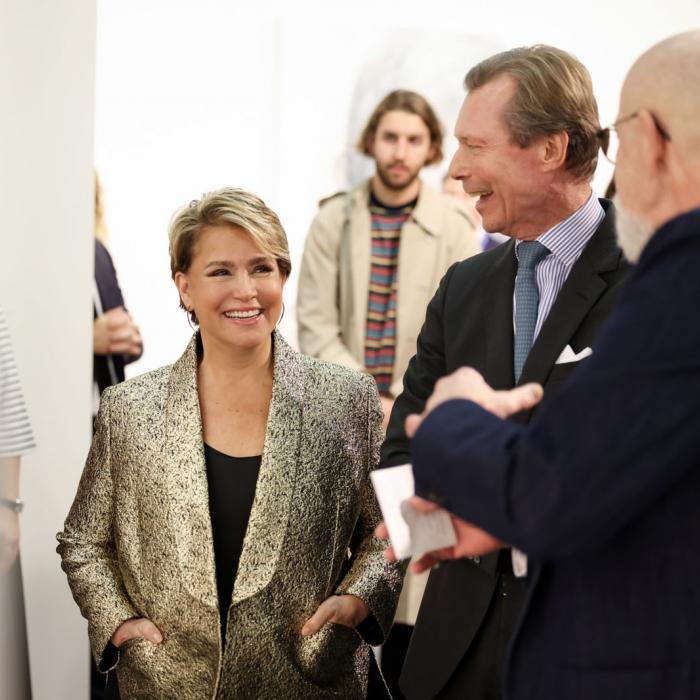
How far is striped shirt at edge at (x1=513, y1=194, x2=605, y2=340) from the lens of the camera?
2.27 meters

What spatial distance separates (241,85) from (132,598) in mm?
3370

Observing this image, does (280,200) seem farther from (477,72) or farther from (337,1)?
(477,72)

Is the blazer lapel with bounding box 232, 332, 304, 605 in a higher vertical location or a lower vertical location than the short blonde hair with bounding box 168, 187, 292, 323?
lower

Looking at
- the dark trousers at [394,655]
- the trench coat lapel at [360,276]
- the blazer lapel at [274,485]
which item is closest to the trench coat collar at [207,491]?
the blazer lapel at [274,485]

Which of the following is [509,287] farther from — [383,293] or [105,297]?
[105,297]

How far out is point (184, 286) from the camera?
2648 millimetres

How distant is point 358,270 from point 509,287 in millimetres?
2580

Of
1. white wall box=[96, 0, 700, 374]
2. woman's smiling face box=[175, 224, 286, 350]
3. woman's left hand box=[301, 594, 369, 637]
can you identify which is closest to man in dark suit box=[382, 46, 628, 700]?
woman's left hand box=[301, 594, 369, 637]

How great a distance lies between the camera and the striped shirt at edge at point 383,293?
15.7 ft

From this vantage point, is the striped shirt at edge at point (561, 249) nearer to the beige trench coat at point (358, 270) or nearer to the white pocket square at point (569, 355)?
the white pocket square at point (569, 355)

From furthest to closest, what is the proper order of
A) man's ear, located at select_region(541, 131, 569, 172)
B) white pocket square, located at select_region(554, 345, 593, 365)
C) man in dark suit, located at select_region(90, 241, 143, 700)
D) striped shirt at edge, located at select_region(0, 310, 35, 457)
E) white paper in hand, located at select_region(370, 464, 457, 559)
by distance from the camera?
man in dark suit, located at select_region(90, 241, 143, 700), striped shirt at edge, located at select_region(0, 310, 35, 457), man's ear, located at select_region(541, 131, 569, 172), white pocket square, located at select_region(554, 345, 593, 365), white paper in hand, located at select_region(370, 464, 457, 559)

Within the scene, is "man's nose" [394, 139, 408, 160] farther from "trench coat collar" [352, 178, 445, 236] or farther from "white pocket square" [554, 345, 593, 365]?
"white pocket square" [554, 345, 593, 365]

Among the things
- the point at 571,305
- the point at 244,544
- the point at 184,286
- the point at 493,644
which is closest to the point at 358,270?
the point at 184,286

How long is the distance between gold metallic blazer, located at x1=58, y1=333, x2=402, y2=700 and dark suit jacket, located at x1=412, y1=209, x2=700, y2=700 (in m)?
1.04
